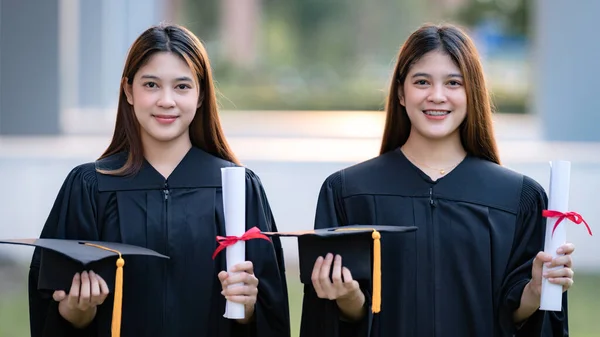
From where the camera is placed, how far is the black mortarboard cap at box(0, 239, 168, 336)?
11.6 ft

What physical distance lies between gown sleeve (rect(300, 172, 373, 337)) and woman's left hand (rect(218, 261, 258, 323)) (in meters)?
0.21

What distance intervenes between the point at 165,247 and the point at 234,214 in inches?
14.3

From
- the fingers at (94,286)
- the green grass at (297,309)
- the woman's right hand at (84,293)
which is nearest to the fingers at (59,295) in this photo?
the woman's right hand at (84,293)

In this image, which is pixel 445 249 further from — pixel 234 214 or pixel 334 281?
pixel 234 214

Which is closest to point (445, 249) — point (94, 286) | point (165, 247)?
point (165, 247)

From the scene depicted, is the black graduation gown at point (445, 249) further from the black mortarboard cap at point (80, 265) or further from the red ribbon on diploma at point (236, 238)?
the black mortarboard cap at point (80, 265)

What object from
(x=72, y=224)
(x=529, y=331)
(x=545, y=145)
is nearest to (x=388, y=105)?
(x=529, y=331)

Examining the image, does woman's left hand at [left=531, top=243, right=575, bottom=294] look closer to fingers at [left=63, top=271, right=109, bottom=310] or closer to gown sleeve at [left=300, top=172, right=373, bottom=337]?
gown sleeve at [left=300, top=172, right=373, bottom=337]

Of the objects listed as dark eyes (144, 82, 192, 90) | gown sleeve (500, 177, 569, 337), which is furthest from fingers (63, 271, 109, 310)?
gown sleeve (500, 177, 569, 337)

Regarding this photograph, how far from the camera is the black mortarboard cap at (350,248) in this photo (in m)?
3.58

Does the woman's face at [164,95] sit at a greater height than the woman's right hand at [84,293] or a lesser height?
greater

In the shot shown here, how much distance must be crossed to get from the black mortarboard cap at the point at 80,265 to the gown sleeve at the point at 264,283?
408mm

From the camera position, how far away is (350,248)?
11.8 ft

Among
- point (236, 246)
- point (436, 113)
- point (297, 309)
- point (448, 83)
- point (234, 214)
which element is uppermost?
point (448, 83)
